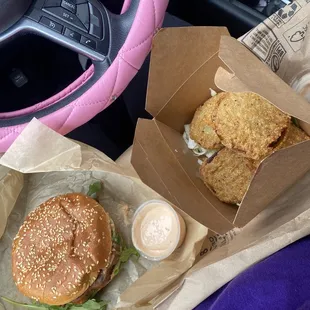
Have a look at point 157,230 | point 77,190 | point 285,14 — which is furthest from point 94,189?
point 285,14

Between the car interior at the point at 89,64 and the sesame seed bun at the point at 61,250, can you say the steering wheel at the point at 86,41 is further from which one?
the sesame seed bun at the point at 61,250

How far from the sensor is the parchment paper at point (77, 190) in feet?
3.16

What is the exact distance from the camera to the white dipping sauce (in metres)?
1.07

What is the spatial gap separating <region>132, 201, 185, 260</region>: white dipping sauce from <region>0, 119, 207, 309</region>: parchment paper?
25 millimetres

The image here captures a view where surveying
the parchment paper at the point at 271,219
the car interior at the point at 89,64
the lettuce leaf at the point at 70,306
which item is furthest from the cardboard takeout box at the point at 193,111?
the lettuce leaf at the point at 70,306

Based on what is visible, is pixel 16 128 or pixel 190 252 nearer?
pixel 16 128

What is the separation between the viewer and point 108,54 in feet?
2.98

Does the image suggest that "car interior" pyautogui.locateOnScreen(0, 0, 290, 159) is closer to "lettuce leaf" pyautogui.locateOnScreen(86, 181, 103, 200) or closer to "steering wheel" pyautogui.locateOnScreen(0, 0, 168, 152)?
"steering wheel" pyautogui.locateOnScreen(0, 0, 168, 152)

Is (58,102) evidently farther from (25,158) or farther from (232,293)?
(232,293)

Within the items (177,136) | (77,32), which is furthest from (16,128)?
(177,136)

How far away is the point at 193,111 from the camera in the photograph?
1108mm

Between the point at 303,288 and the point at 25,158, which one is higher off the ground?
the point at 303,288

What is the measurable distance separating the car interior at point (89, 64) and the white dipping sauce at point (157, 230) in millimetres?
238

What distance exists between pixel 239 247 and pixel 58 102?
0.40 m
